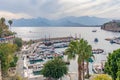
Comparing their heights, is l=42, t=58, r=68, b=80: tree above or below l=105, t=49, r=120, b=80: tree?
below

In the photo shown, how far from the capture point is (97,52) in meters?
104

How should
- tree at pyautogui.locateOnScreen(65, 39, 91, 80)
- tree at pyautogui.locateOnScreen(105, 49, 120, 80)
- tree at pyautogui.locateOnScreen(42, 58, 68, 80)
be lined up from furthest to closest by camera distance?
tree at pyautogui.locateOnScreen(42, 58, 68, 80)
tree at pyautogui.locateOnScreen(65, 39, 91, 80)
tree at pyautogui.locateOnScreen(105, 49, 120, 80)

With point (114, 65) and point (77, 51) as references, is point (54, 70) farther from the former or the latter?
point (114, 65)

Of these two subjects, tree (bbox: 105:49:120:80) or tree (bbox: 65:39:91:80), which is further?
tree (bbox: 65:39:91:80)

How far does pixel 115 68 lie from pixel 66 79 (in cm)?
1635

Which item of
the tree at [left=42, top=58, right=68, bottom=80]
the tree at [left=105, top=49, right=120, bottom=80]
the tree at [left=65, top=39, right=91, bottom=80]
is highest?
the tree at [left=65, top=39, right=91, bottom=80]

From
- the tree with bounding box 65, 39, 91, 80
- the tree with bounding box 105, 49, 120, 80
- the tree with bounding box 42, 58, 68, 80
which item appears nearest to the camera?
the tree with bounding box 105, 49, 120, 80

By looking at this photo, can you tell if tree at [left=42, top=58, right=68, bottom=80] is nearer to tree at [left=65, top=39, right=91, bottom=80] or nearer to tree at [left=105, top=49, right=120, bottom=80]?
tree at [left=65, top=39, right=91, bottom=80]

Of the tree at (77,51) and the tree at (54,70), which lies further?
the tree at (54,70)

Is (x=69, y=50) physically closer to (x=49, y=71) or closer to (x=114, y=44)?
(x=49, y=71)

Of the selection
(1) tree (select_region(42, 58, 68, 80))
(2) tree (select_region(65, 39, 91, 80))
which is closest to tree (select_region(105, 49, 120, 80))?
(2) tree (select_region(65, 39, 91, 80))

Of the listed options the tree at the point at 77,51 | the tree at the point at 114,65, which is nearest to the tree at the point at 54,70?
the tree at the point at 77,51

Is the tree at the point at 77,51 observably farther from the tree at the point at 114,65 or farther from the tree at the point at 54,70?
the tree at the point at 54,70

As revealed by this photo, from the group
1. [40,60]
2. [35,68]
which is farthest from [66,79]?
[40,60]
